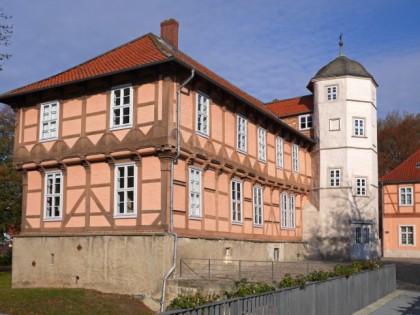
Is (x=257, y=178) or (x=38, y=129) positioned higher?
(x=38, y=129)

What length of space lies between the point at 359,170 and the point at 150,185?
1758 cm

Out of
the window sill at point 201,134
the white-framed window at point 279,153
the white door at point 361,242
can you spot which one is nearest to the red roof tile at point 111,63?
the window sill at point 201,134

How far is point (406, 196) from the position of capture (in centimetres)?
4369

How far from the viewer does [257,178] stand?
86.3ft

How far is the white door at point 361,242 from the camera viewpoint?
3238cm

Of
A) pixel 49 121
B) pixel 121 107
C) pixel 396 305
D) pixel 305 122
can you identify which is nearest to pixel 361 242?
pixel 305 122

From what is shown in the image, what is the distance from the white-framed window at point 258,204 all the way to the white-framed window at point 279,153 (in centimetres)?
284

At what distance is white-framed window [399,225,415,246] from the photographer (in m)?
42.8

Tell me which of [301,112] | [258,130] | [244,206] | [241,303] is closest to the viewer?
[241,303]

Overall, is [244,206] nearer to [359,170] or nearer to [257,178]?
[257,178]

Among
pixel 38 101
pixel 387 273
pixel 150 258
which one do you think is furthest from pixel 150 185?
pixel 387 273

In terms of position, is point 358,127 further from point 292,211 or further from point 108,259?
point 108,259

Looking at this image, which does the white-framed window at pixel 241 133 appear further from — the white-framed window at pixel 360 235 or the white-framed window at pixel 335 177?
the white-framed window at pixel 360 235

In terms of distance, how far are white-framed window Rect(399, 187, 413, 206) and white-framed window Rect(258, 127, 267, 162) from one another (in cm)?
2096
